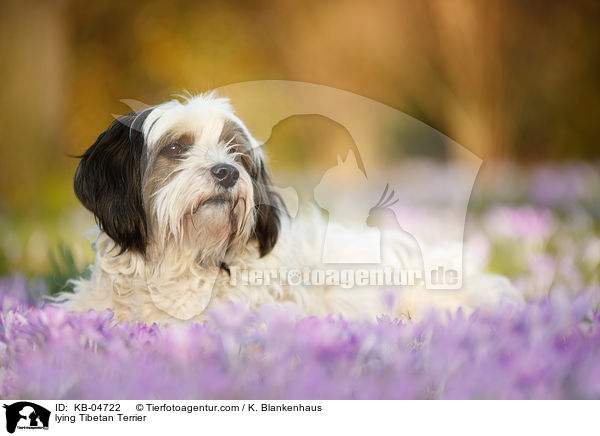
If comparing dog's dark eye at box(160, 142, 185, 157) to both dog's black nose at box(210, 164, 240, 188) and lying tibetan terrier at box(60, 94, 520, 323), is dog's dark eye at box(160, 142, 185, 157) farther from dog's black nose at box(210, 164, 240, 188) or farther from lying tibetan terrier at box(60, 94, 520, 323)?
dog's black nose at box(210, 164, 240, 188)

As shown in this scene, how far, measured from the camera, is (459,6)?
2279 mm

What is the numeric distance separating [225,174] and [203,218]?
173 mm

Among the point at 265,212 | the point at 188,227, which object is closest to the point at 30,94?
the point at 188,227

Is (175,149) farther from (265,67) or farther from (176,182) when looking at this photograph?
(265,67)

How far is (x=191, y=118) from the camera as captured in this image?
2.00m

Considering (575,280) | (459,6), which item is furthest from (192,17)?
(575,280)

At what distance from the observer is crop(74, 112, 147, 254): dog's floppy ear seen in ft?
6.56
